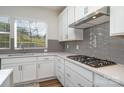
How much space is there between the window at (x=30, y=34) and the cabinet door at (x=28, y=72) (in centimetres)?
86

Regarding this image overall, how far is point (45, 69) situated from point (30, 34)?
131 centimetres

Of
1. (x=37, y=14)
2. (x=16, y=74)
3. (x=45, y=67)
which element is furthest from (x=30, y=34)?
(x=16, y=74)

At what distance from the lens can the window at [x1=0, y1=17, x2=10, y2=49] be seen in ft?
9.74

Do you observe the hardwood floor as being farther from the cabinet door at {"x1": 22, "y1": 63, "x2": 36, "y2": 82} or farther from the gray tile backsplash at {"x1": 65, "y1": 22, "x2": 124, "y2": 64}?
the gray tile backsplash at {"x1": 65, "y1": 22, "x2": 124, "y2": 64}

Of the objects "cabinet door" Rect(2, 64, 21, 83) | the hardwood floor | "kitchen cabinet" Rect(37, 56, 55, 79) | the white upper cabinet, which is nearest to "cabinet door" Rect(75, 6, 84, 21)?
the white upper cabinet

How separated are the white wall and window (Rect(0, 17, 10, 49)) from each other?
0.20 meters

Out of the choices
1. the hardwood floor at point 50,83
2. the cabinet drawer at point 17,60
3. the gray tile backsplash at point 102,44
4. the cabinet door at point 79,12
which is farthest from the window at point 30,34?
the cabinet door at point 79,12

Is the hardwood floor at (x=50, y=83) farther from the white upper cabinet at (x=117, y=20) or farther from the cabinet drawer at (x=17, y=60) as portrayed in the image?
the white upper cabinet at (x=117, y=20)

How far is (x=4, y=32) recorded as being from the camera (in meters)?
2.99

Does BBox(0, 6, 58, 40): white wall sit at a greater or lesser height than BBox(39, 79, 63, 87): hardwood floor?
greater

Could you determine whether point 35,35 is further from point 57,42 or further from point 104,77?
point 104,77

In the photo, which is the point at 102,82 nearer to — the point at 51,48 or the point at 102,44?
the point at 102,44
